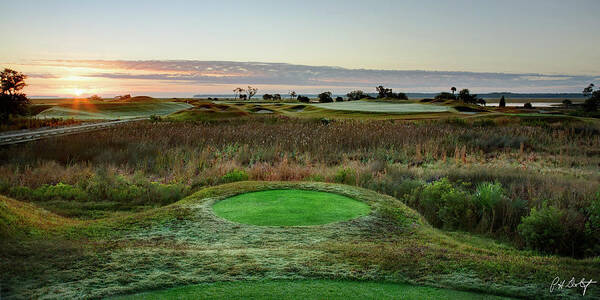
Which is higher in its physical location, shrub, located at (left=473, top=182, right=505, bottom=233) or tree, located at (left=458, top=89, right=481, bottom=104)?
tree, located at (left=458, top=89, right=481, bottom=104)

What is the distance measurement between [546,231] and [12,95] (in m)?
35.0

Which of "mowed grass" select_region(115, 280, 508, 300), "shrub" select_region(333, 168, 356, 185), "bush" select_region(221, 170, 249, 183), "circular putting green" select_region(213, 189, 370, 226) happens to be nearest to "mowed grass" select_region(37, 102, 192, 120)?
"bush" select_region(221, 170, 249, 183)

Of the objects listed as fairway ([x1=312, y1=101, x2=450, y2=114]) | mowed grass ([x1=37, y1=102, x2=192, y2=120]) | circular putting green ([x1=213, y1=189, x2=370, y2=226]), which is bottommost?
circular putting green ([x1=213, y1=189, x2=370, y2=226])

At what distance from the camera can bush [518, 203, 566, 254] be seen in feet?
21.2

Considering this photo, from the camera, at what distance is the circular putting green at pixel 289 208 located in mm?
6492

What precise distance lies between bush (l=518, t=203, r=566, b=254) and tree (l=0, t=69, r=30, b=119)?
1319 inches

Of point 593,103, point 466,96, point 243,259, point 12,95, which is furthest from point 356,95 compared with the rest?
point 243,259

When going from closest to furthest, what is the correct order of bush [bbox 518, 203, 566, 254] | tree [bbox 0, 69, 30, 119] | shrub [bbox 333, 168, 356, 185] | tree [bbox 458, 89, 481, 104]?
bush [bbox 518, 203, 566, 254], shrub [bbox 333, 168, 356, 185], tree [bbox 0, 69, 30, 119], tree [bbox 458, 89, 481, 104]

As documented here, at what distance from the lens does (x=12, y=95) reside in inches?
1210

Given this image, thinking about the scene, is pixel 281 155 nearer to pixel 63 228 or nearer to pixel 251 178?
pixel 251 178

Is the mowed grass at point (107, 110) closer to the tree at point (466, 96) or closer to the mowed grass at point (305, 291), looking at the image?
the mowed grass at point (305, 291)

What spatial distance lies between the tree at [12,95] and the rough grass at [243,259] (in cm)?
3033

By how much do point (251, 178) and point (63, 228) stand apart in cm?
566

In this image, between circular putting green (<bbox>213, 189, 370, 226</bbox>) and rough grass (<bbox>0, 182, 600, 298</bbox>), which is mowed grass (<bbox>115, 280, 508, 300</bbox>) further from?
circular putting green (<bbox>213, 189, 370, 226</bbox>)
